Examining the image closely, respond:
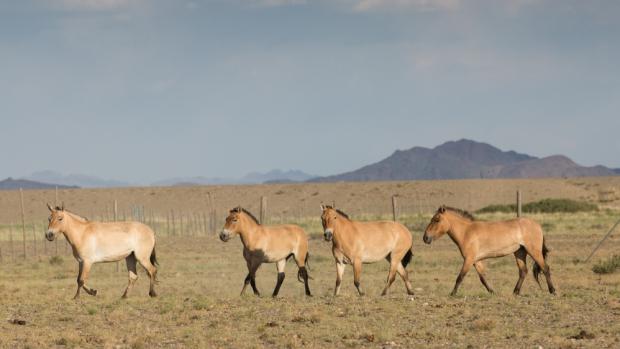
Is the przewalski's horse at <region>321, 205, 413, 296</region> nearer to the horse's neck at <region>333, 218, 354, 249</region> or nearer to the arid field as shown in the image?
the horse's neck at <region>333, 218, 354, 249</region>

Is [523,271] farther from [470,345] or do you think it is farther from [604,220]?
[604,220]

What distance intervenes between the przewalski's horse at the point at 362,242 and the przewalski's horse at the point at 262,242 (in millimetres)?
982

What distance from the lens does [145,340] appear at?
12.9 meters

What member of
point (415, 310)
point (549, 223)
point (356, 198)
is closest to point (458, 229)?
point (415, 310)

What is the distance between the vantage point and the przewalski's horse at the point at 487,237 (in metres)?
17.1

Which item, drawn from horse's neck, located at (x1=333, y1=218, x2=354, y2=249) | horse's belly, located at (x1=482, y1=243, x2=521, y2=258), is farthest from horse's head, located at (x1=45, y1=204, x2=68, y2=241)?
horse's belly, located at (x1=482, y1=243, x2=521, y2=258)

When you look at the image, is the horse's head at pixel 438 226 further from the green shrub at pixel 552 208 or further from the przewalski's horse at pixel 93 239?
the green shrub at pixel 552 208

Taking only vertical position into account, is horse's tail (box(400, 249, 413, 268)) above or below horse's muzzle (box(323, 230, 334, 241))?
below

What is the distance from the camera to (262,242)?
58.3 ft

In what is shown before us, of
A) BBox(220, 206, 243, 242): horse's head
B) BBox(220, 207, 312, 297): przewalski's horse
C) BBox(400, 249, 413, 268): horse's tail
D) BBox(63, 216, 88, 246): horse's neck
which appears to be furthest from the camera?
BBox(400, 249, 413, 268): horse's tail

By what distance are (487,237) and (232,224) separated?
5.31 m

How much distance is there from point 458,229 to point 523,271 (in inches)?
68.5

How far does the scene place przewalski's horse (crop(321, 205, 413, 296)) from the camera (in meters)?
17.3

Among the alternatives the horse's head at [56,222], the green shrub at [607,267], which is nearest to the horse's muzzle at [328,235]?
the horse's head at [56,222]
